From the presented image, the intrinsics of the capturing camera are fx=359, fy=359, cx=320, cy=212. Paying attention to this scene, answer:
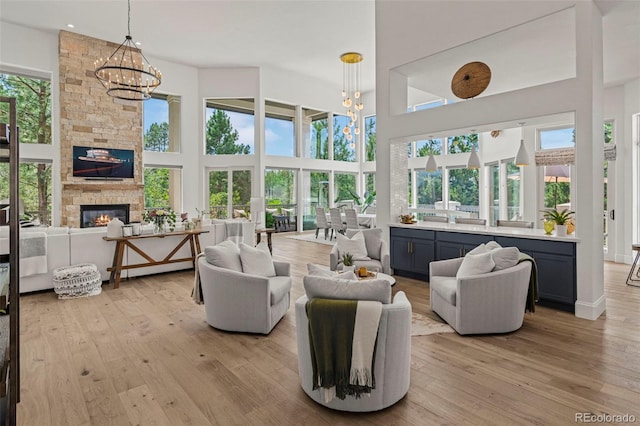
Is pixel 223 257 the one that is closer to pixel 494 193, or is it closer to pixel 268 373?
pixel 268 373

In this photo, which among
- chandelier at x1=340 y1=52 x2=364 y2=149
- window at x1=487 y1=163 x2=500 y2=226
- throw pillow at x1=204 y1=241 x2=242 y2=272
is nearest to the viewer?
throw pillow at x1=204 y1=241 x2=242 y2=272

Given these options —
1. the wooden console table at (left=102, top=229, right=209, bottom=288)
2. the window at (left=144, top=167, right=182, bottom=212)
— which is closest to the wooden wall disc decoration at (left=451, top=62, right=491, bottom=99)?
the wooden console table at (left=102, top=229, right=209, bottom=288)

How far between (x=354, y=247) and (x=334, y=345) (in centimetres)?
314

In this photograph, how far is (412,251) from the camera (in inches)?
229

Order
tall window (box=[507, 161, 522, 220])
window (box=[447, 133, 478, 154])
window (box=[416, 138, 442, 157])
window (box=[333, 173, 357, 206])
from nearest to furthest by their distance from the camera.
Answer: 1. tall window (box=[507, 161, 522, 220])
2. window (box=[447, 133, 478, 154])
3. window (box=[416, 138, 442, 157])
4. window (box=[333, 173, 357, 206])

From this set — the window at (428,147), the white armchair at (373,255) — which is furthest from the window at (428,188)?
the white armchair at (373,255)

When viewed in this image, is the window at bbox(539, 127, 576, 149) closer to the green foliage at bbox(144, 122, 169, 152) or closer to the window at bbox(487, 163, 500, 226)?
the window at bbox(487, 163, 500, 226)

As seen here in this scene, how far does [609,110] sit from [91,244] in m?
9.93

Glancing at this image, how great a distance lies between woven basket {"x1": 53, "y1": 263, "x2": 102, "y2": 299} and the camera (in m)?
4.76

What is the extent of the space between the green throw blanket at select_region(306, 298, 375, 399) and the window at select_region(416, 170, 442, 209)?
1002cm

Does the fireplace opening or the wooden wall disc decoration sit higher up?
the wooden wall disc decoration

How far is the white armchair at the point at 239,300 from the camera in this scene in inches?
137

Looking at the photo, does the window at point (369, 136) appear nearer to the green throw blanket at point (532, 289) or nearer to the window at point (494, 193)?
the window at point (494, 193)

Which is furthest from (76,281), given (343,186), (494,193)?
(343,186)
